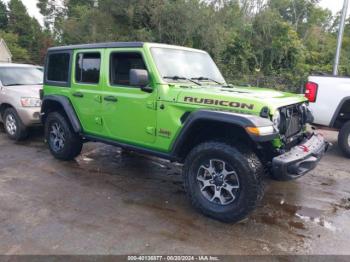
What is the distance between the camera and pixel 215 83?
464 cm

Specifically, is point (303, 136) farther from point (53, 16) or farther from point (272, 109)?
point (53, 16)

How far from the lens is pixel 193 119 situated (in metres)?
3.53

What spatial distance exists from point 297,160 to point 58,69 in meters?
4.07

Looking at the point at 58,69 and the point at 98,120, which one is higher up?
the point at 58,69

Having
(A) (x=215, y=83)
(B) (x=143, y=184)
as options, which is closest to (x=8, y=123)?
(B) (x=143, y=184)

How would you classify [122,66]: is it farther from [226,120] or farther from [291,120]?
[291,120]

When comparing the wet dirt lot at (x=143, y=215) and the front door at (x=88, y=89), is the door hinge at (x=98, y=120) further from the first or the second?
the wet dirt lot at (x=143, y=215)

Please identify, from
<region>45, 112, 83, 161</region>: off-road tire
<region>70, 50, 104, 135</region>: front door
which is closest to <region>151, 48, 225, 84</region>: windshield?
<region>70, 50, 104, 135</region>: front door

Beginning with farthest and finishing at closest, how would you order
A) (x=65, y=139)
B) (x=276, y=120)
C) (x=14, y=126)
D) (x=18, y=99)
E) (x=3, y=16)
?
(x=3, y=16)
(x=14, y=126)
(x=18, y=99)
(x=65, y=139)
(x=276, y=120)

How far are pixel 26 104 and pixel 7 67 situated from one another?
5.25 ft

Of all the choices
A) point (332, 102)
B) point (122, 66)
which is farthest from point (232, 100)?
point (332, 102)

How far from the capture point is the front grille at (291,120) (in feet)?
12.0

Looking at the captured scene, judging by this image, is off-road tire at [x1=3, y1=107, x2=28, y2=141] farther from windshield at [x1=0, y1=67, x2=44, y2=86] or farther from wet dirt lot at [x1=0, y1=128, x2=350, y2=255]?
wet dirt lot at [x1=0, y1=128, x2=350, y2=255]

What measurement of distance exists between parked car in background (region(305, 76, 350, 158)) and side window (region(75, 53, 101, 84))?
4065mm
